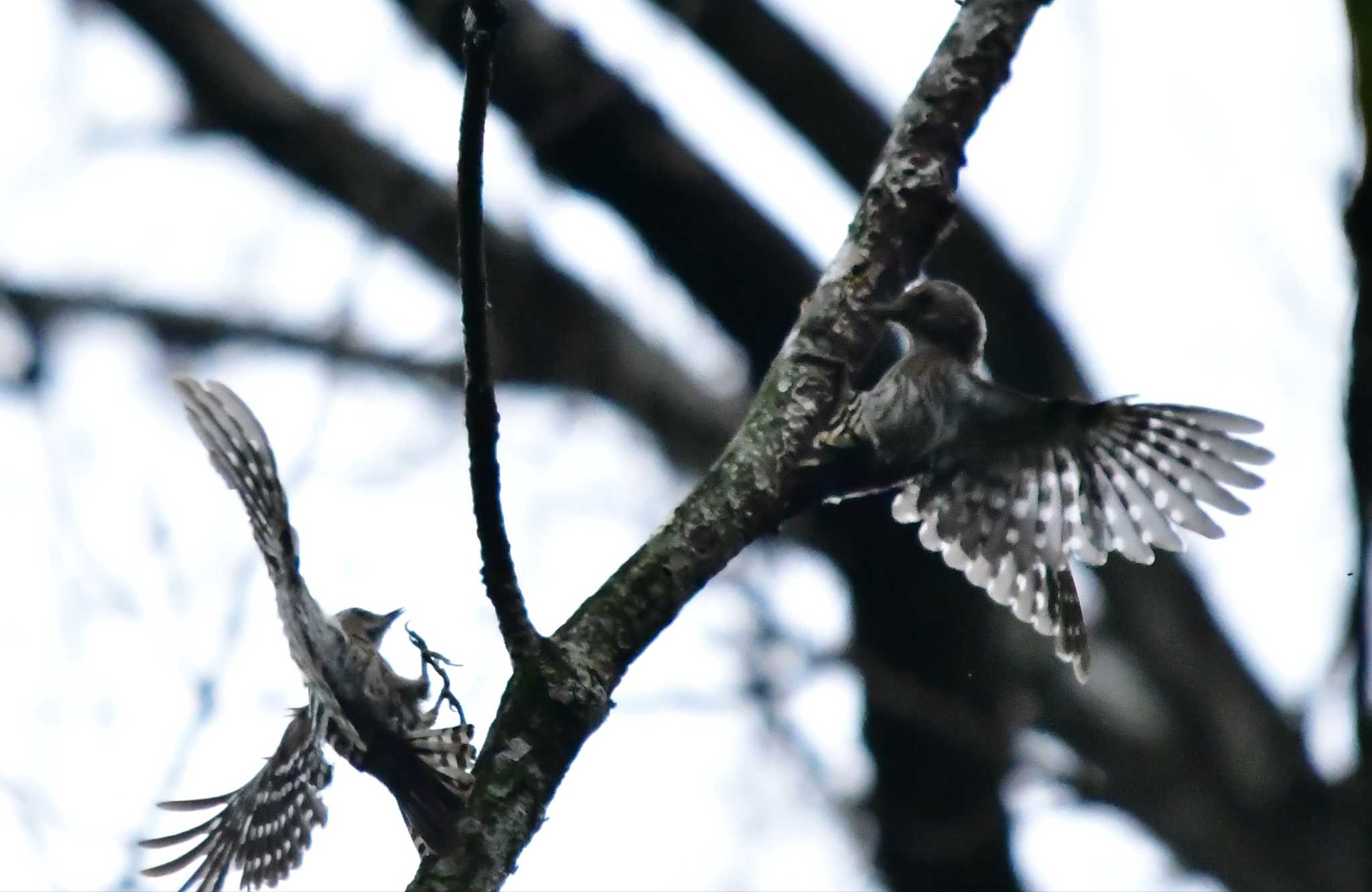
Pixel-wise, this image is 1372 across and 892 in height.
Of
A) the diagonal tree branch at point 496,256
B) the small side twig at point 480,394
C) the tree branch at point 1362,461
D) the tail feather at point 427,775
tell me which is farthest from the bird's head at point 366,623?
the tree branch at point 1362,461

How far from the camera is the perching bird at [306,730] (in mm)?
3463

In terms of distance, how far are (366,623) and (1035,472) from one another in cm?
214

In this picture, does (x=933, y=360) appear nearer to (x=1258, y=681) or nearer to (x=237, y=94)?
(x=1258, y=681)

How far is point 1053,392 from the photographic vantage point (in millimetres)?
6004

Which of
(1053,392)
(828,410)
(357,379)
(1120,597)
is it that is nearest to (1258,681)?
(1120,597)

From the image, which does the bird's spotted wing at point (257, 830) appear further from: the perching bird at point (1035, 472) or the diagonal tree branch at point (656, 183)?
the diagonal tree branch at point (656, 183)

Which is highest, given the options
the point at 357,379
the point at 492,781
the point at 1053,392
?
the point at 357,379

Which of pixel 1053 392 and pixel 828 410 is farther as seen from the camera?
pixel 1053 392

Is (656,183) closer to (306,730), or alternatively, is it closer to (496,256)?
(496,256)

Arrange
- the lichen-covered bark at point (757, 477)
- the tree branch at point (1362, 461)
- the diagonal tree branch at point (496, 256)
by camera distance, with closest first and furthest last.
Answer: the tree branch at point (1362, 461) < the lichen-covered bark at point (757, 477) < the diagonal tree branch at point (496, 256)

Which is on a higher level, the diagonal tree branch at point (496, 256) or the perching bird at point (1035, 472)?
the diagonal tree branch at point (496, 256)

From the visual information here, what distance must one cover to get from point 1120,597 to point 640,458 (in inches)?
80.1

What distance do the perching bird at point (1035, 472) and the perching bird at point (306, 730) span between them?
1156mm

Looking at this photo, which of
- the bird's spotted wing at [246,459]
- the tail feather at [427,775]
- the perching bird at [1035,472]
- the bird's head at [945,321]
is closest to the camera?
the bird's spotted wing at [246,459]
